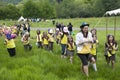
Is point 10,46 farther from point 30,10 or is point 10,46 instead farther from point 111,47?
point 30,10

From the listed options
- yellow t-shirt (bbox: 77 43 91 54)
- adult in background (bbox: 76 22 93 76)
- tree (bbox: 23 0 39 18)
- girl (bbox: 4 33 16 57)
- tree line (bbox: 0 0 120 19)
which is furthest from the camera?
tree (bbox: 23 0 39 18)

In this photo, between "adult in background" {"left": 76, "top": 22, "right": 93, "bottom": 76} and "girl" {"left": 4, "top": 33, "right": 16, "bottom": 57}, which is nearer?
"adult in background" {"left": 76, "top": 22, "right": 93, "bottom": 76}

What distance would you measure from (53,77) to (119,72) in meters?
2.73

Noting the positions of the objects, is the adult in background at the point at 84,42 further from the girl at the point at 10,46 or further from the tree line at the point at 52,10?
the tree line at the point at 52,10

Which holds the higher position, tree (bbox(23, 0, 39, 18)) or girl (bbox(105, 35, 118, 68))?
girl (bbox(105, 35, 118, 68))

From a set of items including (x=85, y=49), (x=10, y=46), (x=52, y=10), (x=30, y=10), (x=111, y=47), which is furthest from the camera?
(x=52, y=10)

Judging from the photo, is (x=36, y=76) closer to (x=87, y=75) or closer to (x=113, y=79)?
(x=87, y=75)

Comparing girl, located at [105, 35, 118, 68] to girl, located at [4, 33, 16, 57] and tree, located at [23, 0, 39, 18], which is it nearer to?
girl, located at [4, 33, 16, 57]

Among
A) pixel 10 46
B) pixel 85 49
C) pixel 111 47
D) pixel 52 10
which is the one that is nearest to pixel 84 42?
pixel 85 49

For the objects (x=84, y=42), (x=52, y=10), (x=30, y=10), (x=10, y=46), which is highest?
(x=84, y=42)

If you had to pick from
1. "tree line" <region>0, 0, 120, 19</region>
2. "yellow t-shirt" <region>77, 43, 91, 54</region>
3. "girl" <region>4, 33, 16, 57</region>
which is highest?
"yellow t-shirt" <region>77, 43, 91, 54</region>

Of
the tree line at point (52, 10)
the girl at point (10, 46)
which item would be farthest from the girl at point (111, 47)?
the tree line at point (52, 10)

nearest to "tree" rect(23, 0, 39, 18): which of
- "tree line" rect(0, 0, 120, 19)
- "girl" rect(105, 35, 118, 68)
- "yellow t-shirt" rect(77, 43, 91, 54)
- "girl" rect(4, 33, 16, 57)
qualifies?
"tree line" rect(0, 0, 120, 19)

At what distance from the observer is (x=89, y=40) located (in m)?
12.3
